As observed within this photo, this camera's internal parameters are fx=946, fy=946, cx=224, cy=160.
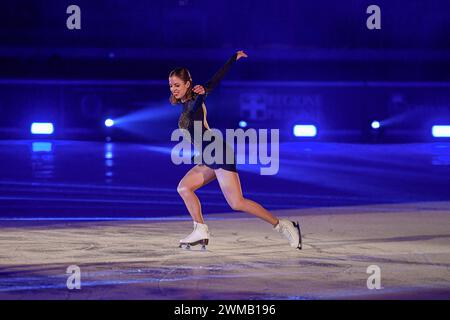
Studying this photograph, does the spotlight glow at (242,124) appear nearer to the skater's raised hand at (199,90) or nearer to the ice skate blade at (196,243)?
the ice skate blade at (196,243)

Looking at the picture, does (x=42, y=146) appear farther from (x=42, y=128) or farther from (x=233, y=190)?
(x=233, y=190)

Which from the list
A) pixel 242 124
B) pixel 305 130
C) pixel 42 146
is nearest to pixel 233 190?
pixel 42 146

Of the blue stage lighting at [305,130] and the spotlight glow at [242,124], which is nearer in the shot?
the blue stage lighting at [305,130]

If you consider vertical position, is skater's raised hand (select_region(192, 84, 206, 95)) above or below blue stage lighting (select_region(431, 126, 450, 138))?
below

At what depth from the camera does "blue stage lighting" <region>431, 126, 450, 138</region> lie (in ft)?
90.8

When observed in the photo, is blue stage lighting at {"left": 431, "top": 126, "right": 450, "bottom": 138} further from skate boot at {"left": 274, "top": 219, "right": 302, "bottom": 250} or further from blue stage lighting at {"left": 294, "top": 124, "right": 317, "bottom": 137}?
skate boot at {"left": 274, "top": 219, "right": 302, "bottom": 250}

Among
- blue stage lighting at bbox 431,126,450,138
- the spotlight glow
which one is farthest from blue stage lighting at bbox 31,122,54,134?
blue stage lighting at bbox 431,126,450,138

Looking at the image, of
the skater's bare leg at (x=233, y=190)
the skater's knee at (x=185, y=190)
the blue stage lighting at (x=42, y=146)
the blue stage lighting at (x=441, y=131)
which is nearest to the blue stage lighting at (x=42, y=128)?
the blue stage lighting at (x=42, y=146)

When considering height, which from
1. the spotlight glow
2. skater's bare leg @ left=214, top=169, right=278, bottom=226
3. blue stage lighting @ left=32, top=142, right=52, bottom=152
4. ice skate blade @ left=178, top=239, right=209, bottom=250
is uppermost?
the spotlight glow

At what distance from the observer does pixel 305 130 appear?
91.1 ft

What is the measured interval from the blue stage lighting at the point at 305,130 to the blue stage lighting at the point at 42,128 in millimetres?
7270

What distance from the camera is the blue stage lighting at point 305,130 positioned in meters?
27.7

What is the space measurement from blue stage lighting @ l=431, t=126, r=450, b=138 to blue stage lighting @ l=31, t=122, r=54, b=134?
1130 centimetres
